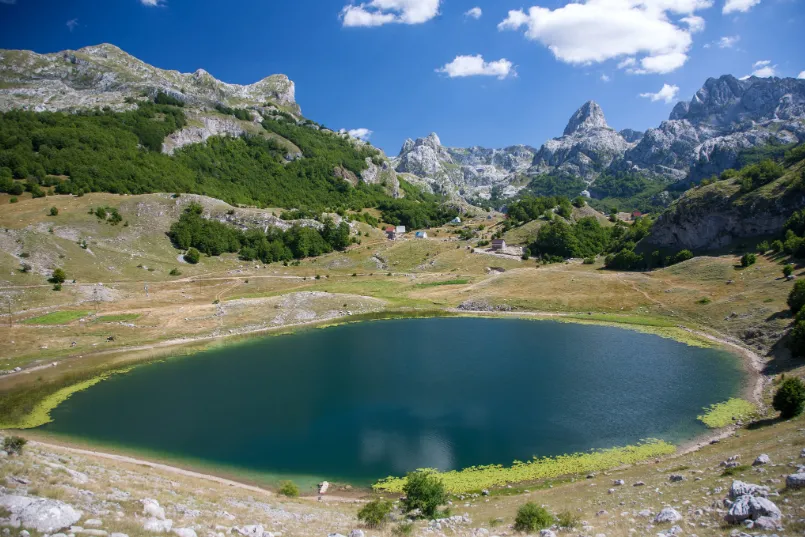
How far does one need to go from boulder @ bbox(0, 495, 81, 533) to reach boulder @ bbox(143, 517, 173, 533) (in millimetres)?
2064

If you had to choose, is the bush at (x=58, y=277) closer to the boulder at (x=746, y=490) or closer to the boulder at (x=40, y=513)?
the boulder at (x=40, y=513)

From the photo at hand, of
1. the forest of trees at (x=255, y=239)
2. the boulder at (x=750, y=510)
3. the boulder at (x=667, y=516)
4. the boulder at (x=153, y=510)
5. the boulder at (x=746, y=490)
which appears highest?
the forest of trees at (x=255, y=239)

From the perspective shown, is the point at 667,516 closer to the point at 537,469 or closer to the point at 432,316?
the point at 537,469

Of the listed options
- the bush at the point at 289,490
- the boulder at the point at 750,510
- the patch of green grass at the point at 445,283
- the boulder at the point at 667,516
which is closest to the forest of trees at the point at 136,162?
the patch of green grass at the point at 445,283

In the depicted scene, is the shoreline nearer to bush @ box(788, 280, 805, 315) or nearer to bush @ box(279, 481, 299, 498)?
bush @ box(279, 481, 299, 498)

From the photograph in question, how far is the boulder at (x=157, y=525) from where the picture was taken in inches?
574

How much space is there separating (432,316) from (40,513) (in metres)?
70.9

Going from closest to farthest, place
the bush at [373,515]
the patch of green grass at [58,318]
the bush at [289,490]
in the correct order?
1. the bush at [373,515]
2. the bush at [289,490]
3. the patch of green grass at [58,318]

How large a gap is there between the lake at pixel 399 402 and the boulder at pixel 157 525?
1461 centimetres

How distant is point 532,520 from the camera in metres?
19.0

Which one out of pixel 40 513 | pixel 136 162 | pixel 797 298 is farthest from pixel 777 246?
pixel 136 162

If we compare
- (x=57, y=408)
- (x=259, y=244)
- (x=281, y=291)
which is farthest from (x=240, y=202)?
(x=57, y=408)

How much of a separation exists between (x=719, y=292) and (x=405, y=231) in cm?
12208

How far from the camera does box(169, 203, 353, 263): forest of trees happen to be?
120 meters
